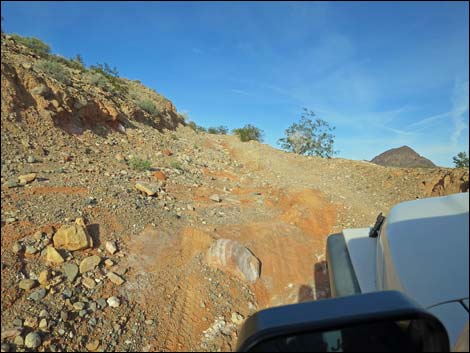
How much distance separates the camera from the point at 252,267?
4.25 metres

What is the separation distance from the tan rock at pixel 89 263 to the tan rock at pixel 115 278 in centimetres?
19

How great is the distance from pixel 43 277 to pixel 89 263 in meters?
0.51

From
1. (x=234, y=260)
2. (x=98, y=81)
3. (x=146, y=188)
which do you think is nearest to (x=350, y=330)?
(x=234, y=260)

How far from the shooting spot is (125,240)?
4.04 metres

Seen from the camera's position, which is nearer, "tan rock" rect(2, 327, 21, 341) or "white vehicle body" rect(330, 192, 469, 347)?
"white vehicle body" rect(330, 192, 469, 347)

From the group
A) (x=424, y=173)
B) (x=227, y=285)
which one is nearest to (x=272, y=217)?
(x=227, y=285)

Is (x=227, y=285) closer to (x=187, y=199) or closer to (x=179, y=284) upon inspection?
(x=179, y=284)

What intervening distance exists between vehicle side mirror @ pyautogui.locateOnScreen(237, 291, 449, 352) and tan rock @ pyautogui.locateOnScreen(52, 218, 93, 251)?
10.2 ft

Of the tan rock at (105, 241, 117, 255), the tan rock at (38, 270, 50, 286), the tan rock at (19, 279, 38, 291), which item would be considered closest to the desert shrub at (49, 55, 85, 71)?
the tan rock at (105, 241, 117, 255)

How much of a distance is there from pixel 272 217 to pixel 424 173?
6603 millimetres

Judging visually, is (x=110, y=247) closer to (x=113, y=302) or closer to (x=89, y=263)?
(x=89, y=263)

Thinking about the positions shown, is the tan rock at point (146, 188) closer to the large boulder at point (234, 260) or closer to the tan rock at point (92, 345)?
the large boulder at point (234, 260)

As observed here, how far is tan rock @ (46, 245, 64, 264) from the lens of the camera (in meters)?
3.12

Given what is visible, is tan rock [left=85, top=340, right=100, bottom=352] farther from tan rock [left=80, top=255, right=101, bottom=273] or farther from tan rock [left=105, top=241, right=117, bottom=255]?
tan rock [left=105, top=241, right=117, bottom=255]
